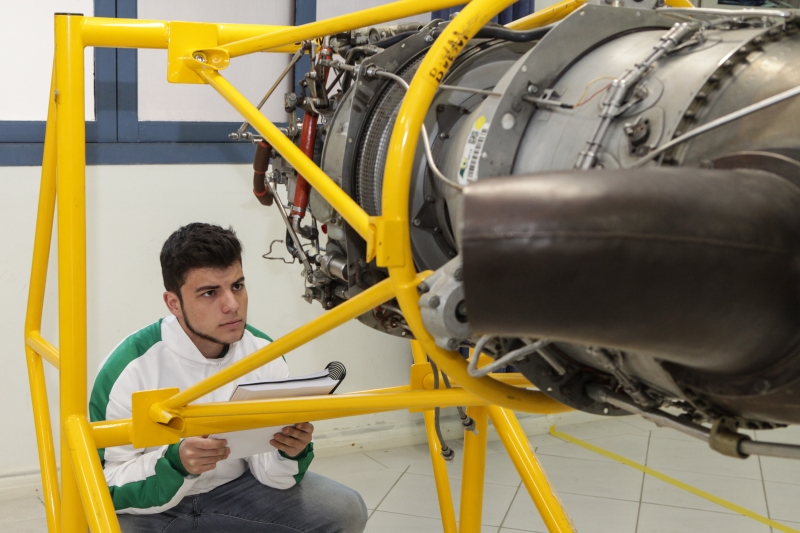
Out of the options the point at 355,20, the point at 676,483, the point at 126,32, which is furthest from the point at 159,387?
the point at 676,483

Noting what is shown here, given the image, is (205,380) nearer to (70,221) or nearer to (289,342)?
(289,342)

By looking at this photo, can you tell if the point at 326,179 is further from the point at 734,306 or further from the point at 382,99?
the point at 734,306

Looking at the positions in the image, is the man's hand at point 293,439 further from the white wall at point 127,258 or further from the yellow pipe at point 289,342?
the white wall at point 127,258

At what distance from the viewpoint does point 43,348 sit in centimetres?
223

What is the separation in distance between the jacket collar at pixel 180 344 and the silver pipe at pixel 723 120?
1.60m

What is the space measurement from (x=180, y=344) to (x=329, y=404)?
764 millimetres

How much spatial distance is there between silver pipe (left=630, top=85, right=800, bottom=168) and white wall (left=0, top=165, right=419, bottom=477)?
8.98 feet

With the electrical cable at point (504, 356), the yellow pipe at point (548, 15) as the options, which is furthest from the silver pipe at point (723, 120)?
the yellow pipe at point (548, 15)

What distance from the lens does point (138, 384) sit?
2314 millimetres

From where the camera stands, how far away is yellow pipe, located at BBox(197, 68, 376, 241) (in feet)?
4.72

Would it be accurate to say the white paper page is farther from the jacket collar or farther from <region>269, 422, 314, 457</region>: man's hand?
the jacket collar

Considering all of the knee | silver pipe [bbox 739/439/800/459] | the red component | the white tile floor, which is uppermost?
the red component

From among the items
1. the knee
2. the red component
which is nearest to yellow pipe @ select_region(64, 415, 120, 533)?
the red component

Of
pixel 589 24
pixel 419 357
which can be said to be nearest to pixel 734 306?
pixel 589 24
